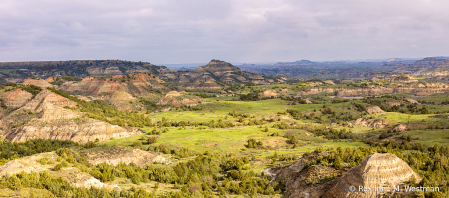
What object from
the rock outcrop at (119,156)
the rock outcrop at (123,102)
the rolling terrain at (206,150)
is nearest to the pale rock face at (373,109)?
the rolling terrain at (206,150)

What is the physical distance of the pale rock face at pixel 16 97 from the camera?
6450 cm

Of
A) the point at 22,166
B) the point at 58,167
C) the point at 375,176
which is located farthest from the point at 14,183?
the point at 375,176

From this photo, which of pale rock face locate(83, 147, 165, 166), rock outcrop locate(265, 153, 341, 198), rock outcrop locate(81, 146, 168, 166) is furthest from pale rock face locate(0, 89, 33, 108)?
rock outcrop locate(265, 153, 341, 198)

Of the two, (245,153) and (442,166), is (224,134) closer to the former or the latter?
(245,153)

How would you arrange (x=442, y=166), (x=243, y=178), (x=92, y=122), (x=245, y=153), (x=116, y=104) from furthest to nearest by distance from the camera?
(x=116, y=104), (x=92, y=122), (x=245, y=153), (x=243, y=178), (x=442, y=166)

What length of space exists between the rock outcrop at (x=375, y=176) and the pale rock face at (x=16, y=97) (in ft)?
244

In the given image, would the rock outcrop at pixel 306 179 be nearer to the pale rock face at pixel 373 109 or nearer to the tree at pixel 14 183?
the tree at pixel 14 183

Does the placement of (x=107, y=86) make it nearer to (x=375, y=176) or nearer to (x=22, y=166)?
(x=22, y=166)

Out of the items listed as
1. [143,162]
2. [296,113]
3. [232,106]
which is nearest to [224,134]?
[143,162]

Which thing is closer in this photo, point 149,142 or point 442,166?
point 442,166

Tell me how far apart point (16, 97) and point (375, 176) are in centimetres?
7917

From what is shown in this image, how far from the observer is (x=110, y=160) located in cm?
3600

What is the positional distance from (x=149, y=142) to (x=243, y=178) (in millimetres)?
29450

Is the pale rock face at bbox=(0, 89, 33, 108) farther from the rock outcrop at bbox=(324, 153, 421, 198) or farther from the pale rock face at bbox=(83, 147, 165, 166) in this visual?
the rock outcrop at bbox=(324, 153, 421, 198)
